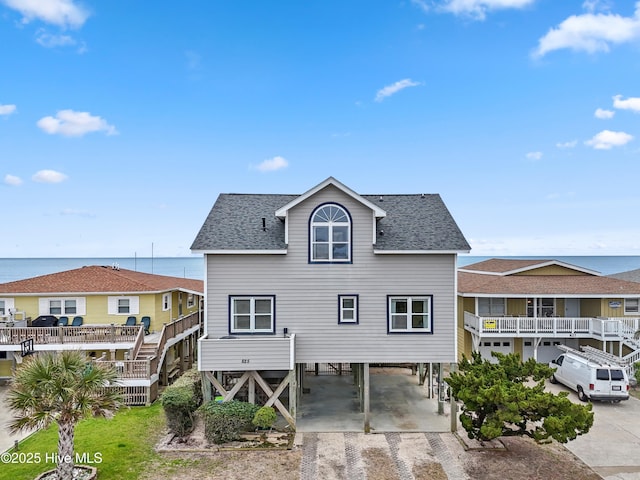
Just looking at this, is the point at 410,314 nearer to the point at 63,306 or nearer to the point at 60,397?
the point at 60,397

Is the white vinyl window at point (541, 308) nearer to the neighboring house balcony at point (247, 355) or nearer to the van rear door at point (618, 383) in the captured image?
the van rear door at point (618, 383)

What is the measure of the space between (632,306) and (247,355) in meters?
21.4

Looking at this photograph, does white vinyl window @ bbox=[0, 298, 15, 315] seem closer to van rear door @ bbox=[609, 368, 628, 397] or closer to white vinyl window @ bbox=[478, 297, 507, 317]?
white vinyl window @ bbox=[478, 297, 507, 317]

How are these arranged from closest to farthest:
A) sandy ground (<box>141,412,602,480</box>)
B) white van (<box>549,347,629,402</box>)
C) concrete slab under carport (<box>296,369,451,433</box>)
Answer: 1. sandy ground (<box>141,412,602,480</box>)
2. concrete slab under carport (<box>296,369,451,433</box>)
3. white van (<box>549,347,629,402</box>)

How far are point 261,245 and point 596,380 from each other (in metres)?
14.8

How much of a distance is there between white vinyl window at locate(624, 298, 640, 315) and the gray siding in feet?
45.7

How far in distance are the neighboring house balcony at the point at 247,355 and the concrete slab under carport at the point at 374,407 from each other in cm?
278

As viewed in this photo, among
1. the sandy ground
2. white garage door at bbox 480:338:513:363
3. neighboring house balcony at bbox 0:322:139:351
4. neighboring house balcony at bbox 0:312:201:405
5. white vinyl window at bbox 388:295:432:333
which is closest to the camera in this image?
the sandy ground

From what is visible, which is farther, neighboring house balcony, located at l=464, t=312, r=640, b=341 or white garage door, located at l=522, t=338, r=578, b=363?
white garage door, located at l=522, t=338, r=578, b=363

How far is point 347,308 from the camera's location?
48.8ft

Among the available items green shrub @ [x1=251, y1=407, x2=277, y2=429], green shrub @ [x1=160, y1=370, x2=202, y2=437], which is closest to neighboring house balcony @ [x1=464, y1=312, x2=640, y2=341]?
green shrub @ [x1=251, y1=407, x2=277, y2=429]

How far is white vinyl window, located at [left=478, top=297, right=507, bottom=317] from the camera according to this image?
75.5 feet

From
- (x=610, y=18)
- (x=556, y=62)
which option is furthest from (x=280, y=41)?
(x=610, y=18)


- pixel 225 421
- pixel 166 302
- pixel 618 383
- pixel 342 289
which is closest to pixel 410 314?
pixel 342 289
